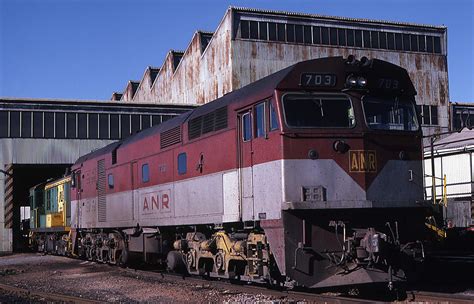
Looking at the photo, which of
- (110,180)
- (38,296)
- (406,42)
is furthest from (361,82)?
(406,42)

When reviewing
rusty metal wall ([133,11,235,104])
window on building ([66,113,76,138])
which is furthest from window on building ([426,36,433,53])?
window on building ([66,113,76,138])

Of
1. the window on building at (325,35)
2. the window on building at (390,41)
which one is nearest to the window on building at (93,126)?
the window on building at (325,35)

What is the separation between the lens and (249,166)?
11938mm

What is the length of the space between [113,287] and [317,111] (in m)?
7.29

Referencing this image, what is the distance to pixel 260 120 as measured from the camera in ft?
38.1

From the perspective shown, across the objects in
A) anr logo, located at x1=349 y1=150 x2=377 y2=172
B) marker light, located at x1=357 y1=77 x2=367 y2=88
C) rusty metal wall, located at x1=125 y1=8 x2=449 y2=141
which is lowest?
anr logo, located at x1=349 y1=150 x2=377 y2=172

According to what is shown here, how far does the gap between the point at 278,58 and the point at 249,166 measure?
114ft

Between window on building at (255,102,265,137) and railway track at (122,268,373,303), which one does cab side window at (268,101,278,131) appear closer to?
window on building at (255,102,265,137)

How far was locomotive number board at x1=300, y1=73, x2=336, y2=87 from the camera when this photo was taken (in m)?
11.1

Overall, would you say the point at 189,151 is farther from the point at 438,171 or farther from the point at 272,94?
the point at 438,171

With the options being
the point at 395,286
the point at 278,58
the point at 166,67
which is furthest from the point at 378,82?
the point at 166,67

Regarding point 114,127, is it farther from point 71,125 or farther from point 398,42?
point 398,42

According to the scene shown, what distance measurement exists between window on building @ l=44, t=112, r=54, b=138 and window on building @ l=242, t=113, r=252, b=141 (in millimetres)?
28910

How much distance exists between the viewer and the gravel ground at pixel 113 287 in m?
12.1
